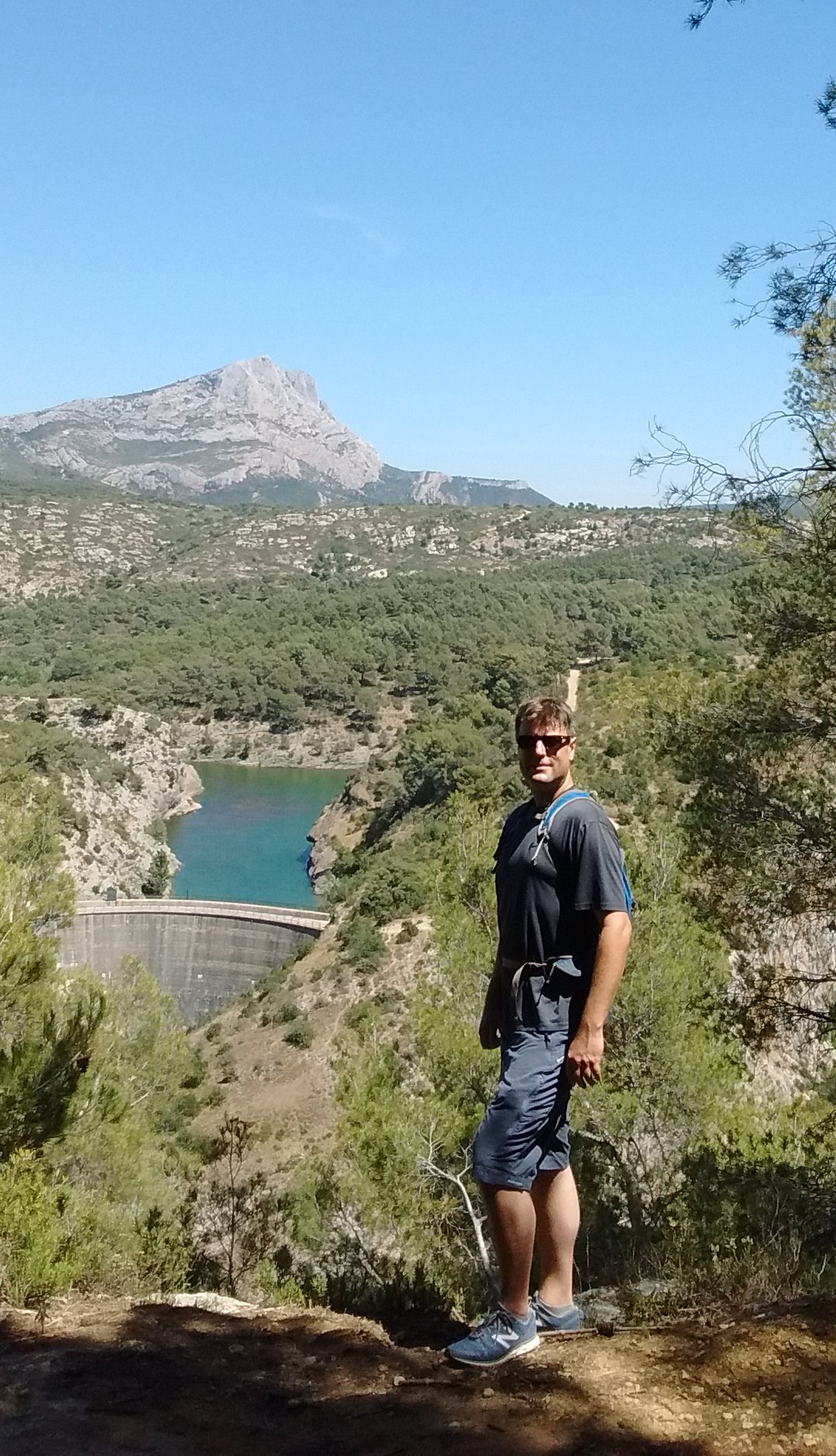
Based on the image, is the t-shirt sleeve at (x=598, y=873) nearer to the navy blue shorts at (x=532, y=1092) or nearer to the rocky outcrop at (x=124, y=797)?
the navy blue shorts at (x=532, y=1092)

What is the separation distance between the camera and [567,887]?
227 cm

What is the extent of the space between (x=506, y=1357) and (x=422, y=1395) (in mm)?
242

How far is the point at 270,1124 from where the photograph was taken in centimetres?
1783

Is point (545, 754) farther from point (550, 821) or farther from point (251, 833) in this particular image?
point (251, 833)

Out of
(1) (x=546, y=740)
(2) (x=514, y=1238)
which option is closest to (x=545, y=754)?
(1) (x=546, y=740)

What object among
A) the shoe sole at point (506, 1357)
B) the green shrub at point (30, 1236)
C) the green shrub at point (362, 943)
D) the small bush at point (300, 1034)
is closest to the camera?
the shoe sole at point (506, 1357)

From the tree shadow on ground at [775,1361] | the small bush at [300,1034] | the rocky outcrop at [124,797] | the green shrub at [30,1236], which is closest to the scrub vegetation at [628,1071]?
the green shrub at [30,1236]

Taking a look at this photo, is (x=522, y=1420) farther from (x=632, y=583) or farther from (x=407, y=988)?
(x=632, y=583)

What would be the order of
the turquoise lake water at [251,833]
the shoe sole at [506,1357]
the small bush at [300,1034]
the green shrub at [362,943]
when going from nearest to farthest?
1. the shoe sole at [506,1357]
2. the small bush at [300,1034]
3. the green shrub at [362,943]
4. the turquoise lake water at [251,833]

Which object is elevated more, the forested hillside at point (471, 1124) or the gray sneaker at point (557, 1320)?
the gray sneaker at point (557, 1320)

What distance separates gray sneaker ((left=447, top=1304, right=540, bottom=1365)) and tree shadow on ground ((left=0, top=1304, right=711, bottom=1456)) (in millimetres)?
31

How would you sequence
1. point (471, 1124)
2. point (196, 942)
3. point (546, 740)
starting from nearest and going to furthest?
point (546, 740) → point (471, 1124) → point (196, 942)

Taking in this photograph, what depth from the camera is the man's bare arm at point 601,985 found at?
2.19 meters

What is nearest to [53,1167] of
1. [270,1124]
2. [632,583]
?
[270,1124]
